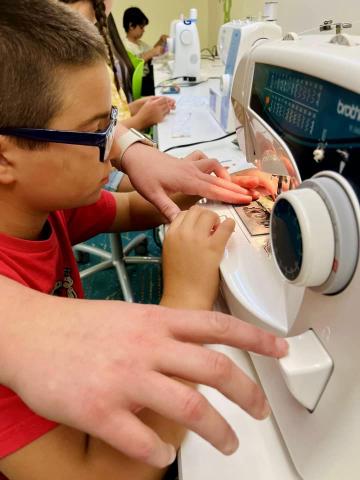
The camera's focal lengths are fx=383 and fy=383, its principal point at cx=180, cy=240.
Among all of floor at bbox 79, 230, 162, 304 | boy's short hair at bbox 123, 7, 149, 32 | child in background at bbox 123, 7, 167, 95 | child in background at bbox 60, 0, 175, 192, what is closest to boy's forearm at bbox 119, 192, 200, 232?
child in background at bbox 60, 0, 175, 192

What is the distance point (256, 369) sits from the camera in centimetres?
50

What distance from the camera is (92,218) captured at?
90 cm

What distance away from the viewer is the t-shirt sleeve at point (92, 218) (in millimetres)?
885

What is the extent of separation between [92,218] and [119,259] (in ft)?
2.78

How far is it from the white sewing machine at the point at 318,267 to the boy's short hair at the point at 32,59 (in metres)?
0.28

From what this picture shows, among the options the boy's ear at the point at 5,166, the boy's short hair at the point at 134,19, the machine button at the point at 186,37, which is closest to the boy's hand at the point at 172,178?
the boy's ear at the point at 5,166

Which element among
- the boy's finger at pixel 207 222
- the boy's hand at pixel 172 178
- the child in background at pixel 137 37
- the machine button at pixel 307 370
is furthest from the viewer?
the child in background at pixel 137 37

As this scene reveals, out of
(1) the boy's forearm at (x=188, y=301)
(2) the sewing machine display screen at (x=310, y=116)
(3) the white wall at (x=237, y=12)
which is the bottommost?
(1) the boy's forearm at (x=188, y=301)

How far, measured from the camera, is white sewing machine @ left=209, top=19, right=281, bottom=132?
3.52 feet

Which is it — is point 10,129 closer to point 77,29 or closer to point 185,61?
point 77,29

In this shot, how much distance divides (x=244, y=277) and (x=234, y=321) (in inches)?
10.3

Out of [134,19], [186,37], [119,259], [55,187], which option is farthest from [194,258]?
[134,19]

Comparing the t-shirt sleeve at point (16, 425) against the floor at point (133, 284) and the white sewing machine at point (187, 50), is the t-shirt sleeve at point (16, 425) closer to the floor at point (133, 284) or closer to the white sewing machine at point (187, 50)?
the floor at point (133, 284)

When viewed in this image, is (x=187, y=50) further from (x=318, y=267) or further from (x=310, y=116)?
(x=318, y=267)
